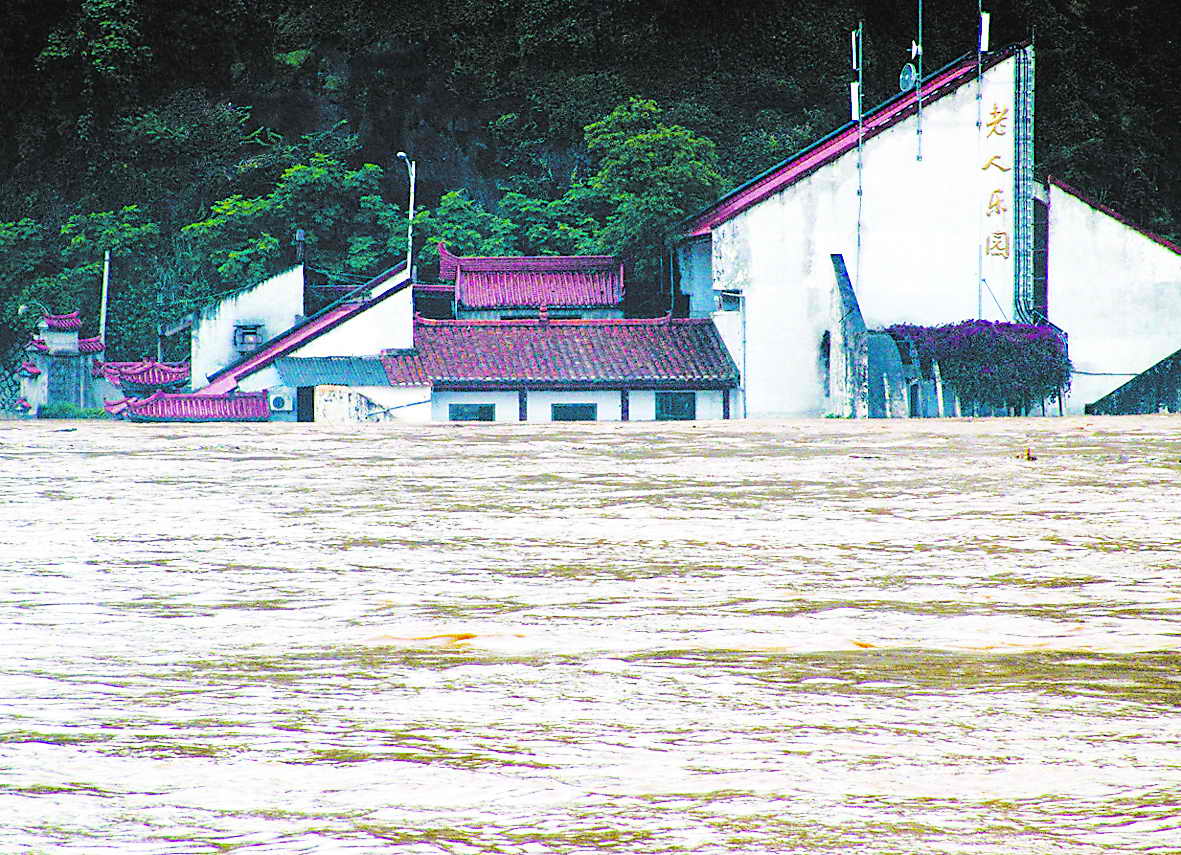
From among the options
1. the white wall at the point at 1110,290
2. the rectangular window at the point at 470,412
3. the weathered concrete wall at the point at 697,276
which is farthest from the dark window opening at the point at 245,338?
the white wall at the point at 1110,290

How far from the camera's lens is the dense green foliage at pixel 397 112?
30969mm

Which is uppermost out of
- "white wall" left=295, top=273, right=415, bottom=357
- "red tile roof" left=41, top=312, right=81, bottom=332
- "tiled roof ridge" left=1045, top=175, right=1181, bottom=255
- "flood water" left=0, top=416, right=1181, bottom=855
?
"tiled roof ridge" left=1045, top=175, right=1181, bottom=255

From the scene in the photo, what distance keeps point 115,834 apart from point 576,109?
32983mm

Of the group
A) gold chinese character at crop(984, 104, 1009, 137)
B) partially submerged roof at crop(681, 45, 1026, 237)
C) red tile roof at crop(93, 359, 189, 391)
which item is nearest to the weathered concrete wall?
partially submerged roof at crop(681, 45, 1026, 237)

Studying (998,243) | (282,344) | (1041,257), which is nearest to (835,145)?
(998,243)

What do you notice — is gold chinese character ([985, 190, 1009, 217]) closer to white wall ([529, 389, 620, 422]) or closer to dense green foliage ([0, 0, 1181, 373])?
white wall ([529, 389, 620, 422])

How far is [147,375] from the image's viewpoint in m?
24.9

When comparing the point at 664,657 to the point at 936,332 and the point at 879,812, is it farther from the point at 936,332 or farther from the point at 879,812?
the point at 936,332

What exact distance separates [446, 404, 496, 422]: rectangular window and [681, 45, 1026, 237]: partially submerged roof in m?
4.21

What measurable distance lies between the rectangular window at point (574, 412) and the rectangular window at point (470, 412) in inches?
33.0

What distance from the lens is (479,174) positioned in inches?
1383

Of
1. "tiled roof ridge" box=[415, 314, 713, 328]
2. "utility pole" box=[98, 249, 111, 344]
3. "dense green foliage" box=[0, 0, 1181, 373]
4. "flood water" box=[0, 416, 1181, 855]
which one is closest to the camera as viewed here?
"flood water" box=[0, 416, 1181, 855]

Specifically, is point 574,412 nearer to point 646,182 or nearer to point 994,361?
point 994,361

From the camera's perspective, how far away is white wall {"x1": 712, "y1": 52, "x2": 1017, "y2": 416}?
23.5 m
